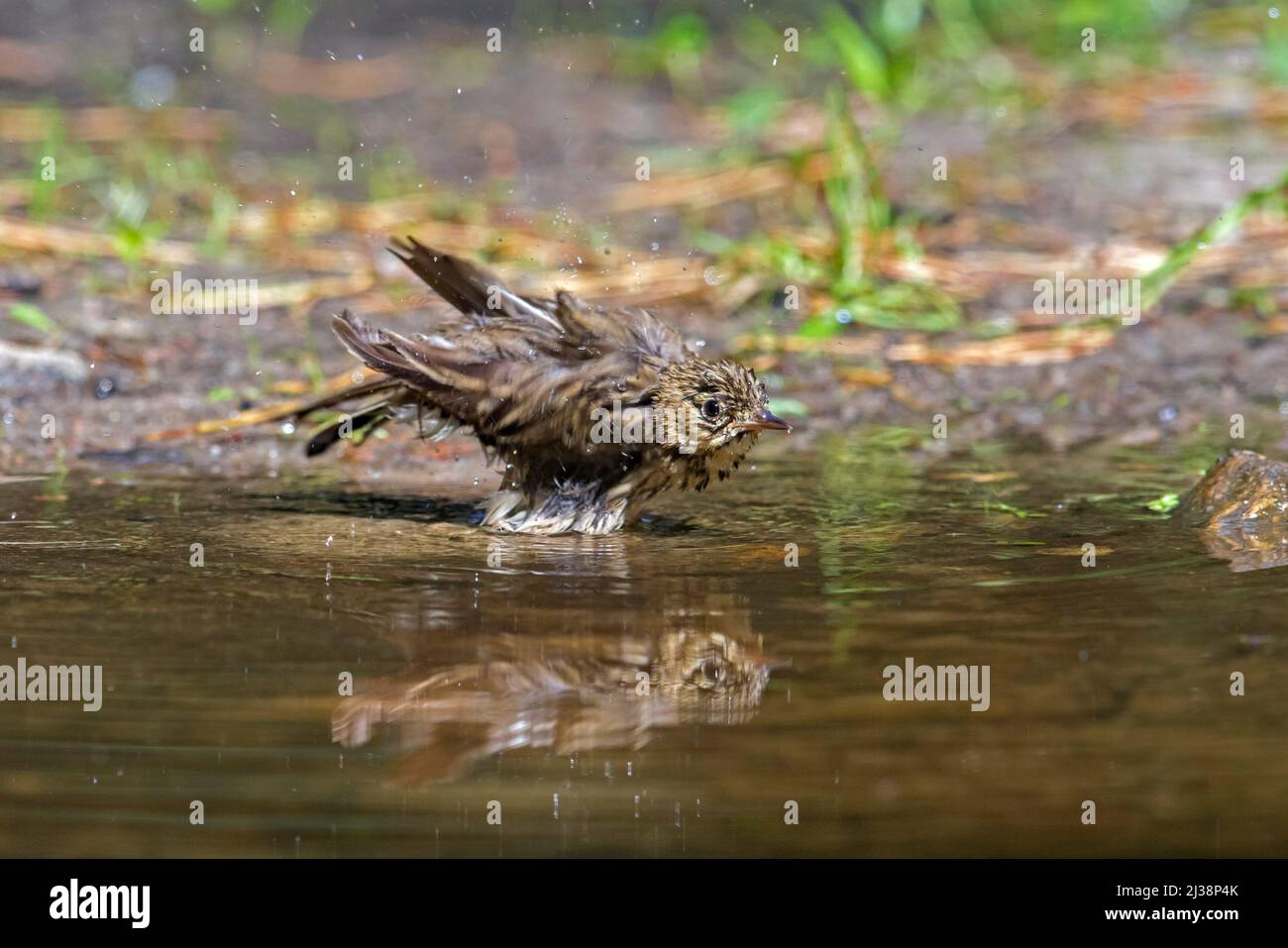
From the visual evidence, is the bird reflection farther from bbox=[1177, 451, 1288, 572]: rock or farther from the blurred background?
the blurred background

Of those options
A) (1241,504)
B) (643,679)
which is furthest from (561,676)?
(1241,504)

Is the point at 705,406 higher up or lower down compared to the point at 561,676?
higher up

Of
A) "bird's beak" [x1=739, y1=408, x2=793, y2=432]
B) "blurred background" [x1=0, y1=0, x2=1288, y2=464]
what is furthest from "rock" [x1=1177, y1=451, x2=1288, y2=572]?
"blurred background" [x1=0, y1=0, x2=1288, y2=464]

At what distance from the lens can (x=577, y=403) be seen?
5816 mm

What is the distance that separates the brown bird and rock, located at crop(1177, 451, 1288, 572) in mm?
1287

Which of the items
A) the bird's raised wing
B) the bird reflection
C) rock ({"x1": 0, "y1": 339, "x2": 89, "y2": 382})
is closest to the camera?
the bird reflection

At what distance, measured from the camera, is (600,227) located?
31.9 ft

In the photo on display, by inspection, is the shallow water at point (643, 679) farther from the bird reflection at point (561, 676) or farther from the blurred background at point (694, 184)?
the blurred background at point (694, 184)

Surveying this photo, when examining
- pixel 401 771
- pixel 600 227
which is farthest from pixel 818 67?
pixel 401 771

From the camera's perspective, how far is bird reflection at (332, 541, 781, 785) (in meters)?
3.80

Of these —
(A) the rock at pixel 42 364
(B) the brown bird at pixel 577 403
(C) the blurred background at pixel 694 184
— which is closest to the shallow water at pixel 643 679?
(B) the brown bird at pixel 577 403

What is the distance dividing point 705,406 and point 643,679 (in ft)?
5.41

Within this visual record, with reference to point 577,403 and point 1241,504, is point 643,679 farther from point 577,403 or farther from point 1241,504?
point 1241,504
